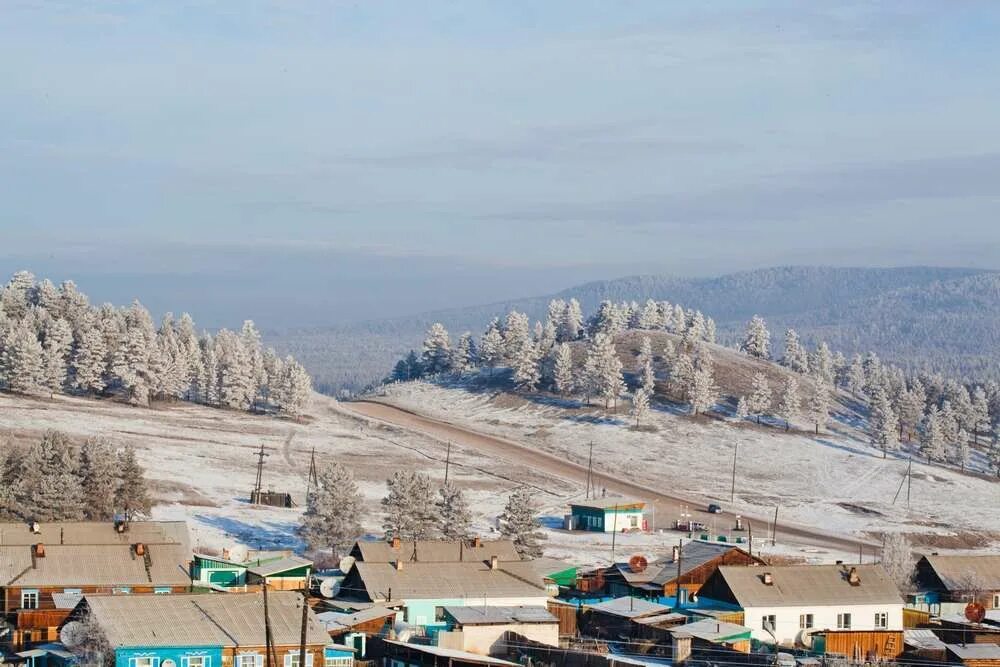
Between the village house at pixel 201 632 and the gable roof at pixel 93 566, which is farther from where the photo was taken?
the gable roof at pixel 93 566

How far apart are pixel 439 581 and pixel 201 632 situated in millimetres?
18624

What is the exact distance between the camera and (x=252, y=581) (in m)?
70.6

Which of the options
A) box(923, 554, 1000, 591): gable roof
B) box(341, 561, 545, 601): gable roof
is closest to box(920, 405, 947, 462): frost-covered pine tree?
box(923, 554, 1000, 591): gable roof

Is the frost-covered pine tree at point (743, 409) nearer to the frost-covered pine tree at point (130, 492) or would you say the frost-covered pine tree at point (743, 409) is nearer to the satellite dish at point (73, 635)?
the frost-covered pine tree at point (130, 492)

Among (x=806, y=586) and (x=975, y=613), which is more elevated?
(x=806, y=586)

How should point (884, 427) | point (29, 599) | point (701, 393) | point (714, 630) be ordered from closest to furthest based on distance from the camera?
point (714, 630), point (29, 599), point (884, 427), point (701, 393)

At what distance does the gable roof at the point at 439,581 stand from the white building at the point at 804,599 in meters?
8.28

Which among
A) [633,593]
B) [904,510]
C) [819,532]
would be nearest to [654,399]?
[904,510]

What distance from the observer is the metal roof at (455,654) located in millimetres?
51094

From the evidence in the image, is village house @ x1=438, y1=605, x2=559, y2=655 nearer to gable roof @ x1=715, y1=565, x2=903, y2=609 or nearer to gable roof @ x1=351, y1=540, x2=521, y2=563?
gable roof @ x1=715, y1=565, x2=903, y2=609

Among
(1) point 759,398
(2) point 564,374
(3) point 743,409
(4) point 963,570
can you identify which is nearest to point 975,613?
(4) point 963,570

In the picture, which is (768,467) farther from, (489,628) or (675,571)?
(489,628)

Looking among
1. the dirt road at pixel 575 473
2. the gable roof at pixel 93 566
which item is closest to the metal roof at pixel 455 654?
the gable roof at pixel 93 566

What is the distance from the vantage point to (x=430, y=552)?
7281cm
